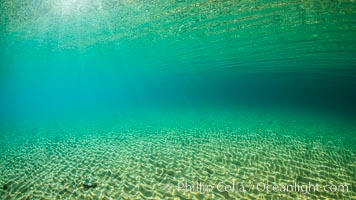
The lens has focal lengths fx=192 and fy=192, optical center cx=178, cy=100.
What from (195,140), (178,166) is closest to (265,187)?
(178,166)

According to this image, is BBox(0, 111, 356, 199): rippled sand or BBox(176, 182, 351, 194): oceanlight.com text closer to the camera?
BBox(176, 182, 351, 194): oceanlight.com text

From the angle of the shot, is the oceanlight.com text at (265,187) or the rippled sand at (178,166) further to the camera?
the rippled sand at (178,166)

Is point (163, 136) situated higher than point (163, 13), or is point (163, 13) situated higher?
point (163, 13)

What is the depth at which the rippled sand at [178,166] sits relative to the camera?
19.1 feet

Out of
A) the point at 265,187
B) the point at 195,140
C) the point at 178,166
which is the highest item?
the point at 195,140

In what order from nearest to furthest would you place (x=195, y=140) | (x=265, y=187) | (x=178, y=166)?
(x=265, y=187) → (x=178, y=166) → (x=195, y=140)

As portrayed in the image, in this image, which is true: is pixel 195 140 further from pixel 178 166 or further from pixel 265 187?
pixel 265 187

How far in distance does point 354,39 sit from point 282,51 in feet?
15.8

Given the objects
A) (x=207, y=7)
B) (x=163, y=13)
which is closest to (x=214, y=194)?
(x=207, y=7)

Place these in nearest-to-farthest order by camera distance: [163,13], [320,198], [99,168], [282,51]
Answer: [320,198]
[99,168]
[163,13]
[282,51]

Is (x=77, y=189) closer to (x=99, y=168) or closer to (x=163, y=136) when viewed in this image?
(x=99, y=168)

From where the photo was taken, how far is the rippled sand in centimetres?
583

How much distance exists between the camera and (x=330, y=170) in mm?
6695

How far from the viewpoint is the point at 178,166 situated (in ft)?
23.8
